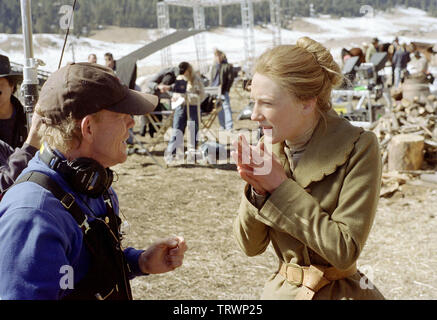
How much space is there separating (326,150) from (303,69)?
308mm

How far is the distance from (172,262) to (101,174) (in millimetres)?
525

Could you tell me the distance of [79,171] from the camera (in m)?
1.57

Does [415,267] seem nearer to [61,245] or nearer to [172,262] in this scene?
[172,262]

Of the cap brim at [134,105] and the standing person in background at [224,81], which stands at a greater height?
the cap brim at [134,105]

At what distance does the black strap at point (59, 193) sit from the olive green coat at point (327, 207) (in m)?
0.61

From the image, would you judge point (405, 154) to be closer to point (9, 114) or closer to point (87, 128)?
point (9, 114)

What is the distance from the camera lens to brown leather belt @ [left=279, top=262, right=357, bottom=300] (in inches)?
71.9

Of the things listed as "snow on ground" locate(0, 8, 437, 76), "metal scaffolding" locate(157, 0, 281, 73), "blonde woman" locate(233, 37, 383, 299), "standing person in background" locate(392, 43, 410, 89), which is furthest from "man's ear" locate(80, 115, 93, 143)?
"snow on ground" locate(0, 8, 437, 76)

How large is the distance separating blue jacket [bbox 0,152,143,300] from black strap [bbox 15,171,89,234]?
2cm

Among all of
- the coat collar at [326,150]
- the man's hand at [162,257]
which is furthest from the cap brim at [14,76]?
the coat collar at [326,150]

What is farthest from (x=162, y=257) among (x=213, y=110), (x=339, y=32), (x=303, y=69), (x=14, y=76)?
(x=339, y=32)

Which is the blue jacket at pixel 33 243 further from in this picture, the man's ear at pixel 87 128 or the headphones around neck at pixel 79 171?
the man's ear at pixel 87 128

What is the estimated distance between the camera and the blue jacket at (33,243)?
4.49 ft

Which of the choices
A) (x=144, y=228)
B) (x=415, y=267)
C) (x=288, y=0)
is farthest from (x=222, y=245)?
(x=288, y=0)
